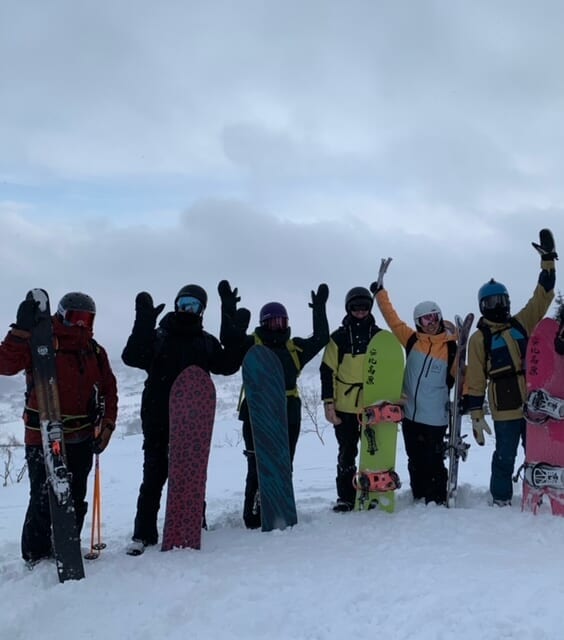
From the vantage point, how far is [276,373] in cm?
443

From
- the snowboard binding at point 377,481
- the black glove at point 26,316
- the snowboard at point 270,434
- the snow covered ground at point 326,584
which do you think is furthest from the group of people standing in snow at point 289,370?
the snow covered ground at point 326,584

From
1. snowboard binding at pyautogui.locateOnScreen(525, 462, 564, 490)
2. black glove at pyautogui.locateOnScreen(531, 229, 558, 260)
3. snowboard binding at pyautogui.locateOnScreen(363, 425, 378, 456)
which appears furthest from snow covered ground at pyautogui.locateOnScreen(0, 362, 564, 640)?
black glove at pyautogui.locateOnScreen(531, 229, 558, 260)

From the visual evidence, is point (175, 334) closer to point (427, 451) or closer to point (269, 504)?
point (269, 504)

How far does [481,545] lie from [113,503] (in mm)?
4372

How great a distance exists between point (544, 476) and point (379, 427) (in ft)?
4.33

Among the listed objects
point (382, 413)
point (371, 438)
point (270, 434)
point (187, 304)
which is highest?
point (187, 304)

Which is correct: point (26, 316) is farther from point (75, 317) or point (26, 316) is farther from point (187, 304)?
point (187, 304)

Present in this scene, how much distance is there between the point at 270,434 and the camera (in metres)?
4.34

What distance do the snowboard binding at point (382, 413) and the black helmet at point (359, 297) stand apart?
899 mm

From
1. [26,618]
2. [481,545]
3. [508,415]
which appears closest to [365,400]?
[508,415]

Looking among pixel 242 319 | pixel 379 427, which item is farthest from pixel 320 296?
pixel 379 427

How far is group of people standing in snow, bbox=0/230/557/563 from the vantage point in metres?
3.87

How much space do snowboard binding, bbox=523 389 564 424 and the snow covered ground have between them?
0.75 meters

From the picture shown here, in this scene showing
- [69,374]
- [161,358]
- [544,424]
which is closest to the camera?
[69,374]
